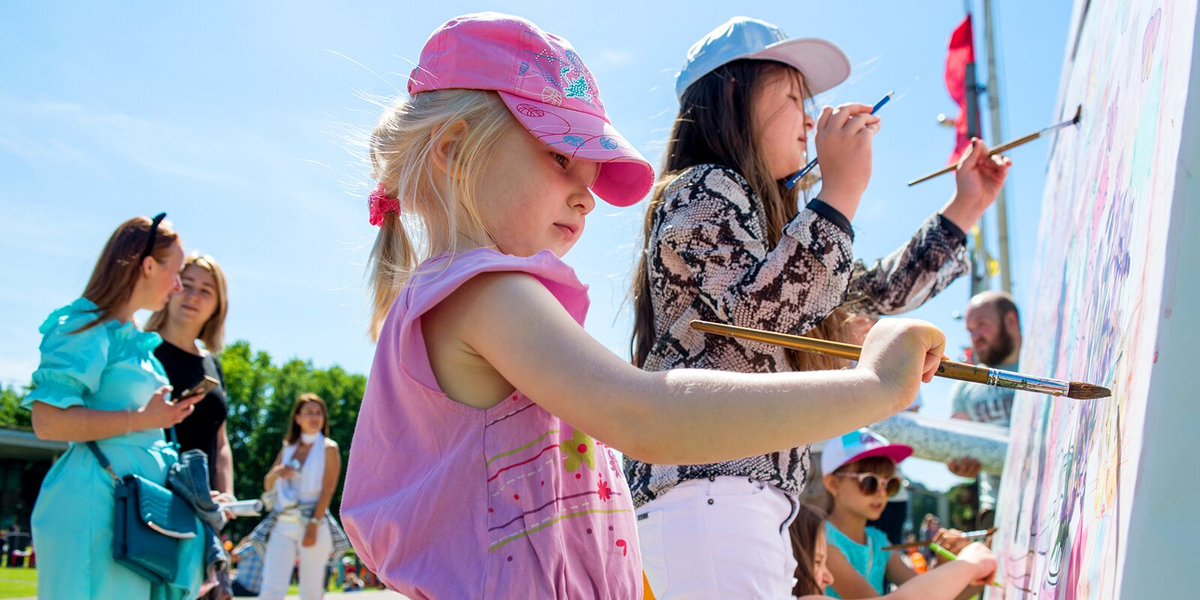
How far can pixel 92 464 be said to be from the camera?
3020 mm

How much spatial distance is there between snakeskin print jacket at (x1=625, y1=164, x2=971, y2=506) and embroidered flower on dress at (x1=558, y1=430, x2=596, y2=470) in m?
0.48

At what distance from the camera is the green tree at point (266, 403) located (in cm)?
3984

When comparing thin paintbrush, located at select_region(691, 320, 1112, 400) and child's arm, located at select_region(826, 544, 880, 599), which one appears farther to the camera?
child's arm, located at select_region(826, 544, 880, 599)

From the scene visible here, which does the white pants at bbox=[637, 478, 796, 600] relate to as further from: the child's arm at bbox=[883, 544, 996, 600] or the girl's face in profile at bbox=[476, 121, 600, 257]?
the child's arm at bbox=[883, 544, 996, 600]

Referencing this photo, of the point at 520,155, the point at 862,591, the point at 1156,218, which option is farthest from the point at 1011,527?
the point at 520,155

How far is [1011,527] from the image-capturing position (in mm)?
2490

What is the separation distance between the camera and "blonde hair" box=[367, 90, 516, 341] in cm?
133

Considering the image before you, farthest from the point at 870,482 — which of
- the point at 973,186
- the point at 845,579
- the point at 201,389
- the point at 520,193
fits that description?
the point at 520,193

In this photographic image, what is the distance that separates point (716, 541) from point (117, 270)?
2.49 metres

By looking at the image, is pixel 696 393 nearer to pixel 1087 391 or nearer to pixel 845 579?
pixel 1087 391

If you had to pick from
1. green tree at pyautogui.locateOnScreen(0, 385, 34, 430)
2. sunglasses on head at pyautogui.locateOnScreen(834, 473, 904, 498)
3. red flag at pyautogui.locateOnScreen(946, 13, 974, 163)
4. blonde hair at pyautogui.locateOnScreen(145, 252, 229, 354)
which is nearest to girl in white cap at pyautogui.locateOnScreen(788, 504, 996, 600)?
sunglasses on head at pyautogui.locateOnScreen(834, 473, 904, 498)

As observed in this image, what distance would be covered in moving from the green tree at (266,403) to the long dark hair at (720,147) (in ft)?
123

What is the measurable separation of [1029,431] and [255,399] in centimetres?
4356

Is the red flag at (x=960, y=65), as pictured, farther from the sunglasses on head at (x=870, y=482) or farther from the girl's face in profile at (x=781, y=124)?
the girl's face in profile at (x=781, y=124)
